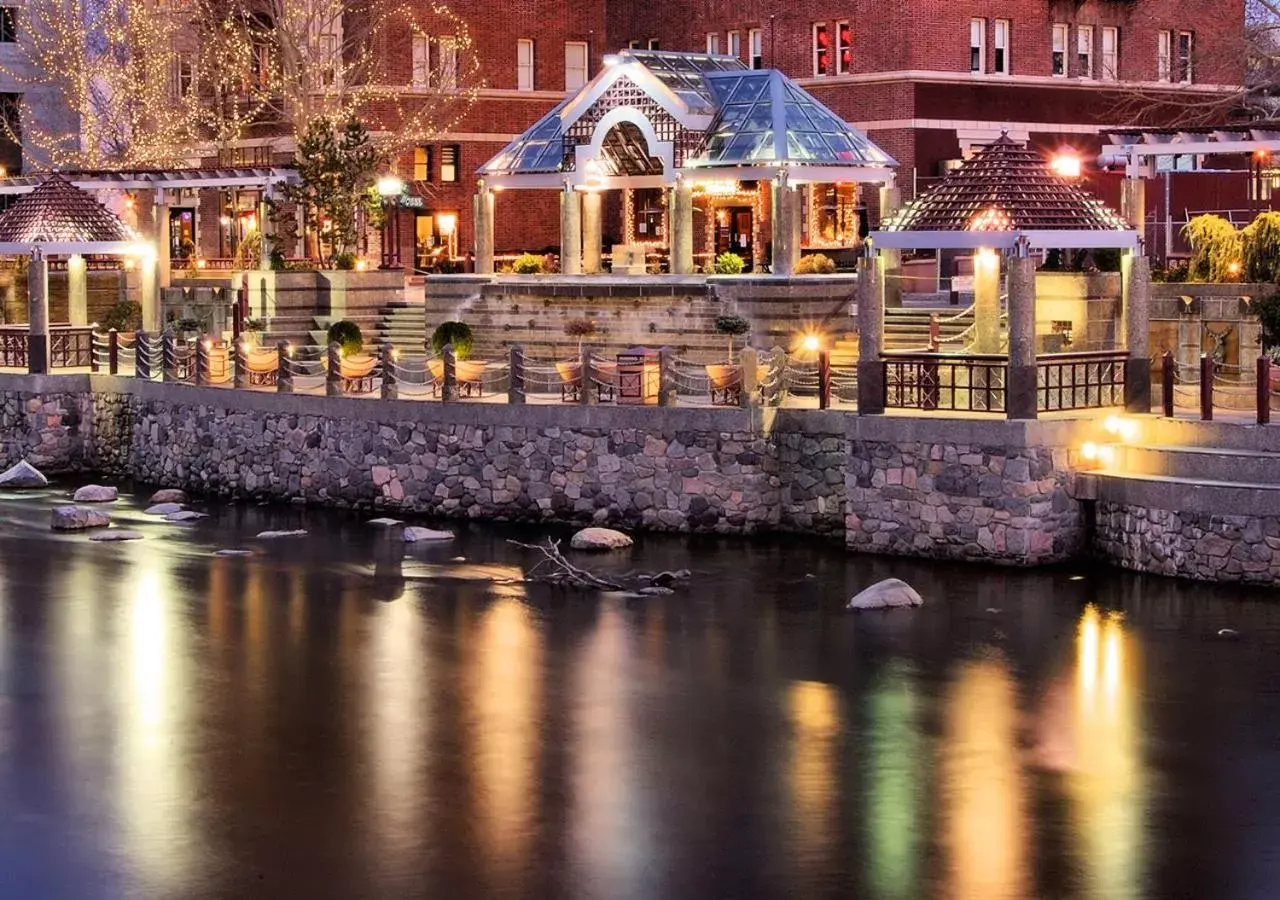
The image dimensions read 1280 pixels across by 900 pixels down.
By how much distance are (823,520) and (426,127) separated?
1344 inches

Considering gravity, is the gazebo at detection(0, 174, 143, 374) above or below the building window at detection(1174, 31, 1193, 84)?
below

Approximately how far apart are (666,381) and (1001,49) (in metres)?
29.1

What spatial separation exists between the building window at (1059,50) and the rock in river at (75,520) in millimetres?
33818

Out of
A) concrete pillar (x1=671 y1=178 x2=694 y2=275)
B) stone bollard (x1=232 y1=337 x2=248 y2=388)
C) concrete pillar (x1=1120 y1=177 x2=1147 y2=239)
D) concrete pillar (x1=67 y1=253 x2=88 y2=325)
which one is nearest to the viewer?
concrete pillar (x1=1120 y1=177 x2=1147 y2=239)

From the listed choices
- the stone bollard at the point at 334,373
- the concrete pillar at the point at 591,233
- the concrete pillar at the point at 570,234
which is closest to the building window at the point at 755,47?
the concrete pillar at the point at 591,233

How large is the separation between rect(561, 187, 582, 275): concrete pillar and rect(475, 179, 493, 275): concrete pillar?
148 centimetres

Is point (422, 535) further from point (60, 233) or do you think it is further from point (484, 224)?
point (60, 233)

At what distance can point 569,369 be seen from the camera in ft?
115

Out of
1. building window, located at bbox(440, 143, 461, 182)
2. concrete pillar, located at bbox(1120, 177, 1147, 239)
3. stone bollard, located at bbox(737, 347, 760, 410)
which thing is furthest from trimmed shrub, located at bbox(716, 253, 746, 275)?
building window, located at bbox(440, 143, 461, 182)

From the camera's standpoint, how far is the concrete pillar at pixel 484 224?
46938mm

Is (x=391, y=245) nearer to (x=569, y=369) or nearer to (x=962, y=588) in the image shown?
(x=569, y=369)

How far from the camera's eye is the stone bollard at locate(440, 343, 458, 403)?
119ft

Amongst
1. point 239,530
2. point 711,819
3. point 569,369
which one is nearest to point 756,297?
point 569,369

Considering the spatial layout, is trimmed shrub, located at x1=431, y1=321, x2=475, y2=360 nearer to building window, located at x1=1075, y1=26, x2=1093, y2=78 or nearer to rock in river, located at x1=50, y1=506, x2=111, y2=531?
rock in river, located at x1=50, y1=506, x2=111, y2=531
